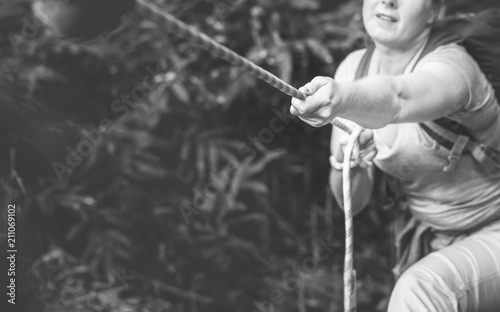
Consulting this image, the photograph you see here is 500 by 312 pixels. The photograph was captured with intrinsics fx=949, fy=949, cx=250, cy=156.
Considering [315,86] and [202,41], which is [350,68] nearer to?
[315,86]

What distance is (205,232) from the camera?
2.35 metres

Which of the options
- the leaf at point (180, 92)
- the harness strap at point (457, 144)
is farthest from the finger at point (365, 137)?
the leaf at point (180, 92)

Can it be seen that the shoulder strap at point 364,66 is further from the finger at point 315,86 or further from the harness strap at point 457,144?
the finger at point 315,86

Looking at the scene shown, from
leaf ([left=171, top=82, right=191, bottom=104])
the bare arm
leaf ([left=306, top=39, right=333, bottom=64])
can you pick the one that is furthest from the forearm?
leaf ([left=171, top=82, right=191, bottom=104])

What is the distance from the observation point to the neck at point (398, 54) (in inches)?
58.2

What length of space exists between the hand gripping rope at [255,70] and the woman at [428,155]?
8 centimetres

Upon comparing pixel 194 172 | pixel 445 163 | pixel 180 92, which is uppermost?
pixel 445 163

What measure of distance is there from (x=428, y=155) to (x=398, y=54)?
0.54 feet

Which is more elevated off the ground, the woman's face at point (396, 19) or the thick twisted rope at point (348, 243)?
the woman's face at point (396, 19)

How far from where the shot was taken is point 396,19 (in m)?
1.44

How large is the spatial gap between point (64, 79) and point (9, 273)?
54 cm

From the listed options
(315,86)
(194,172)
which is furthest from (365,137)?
(194,172)

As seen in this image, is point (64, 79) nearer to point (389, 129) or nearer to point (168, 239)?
point (168, 239)

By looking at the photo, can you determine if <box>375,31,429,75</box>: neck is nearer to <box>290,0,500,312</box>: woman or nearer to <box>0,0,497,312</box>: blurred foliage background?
<box>290,0,500,312</box>: woman
